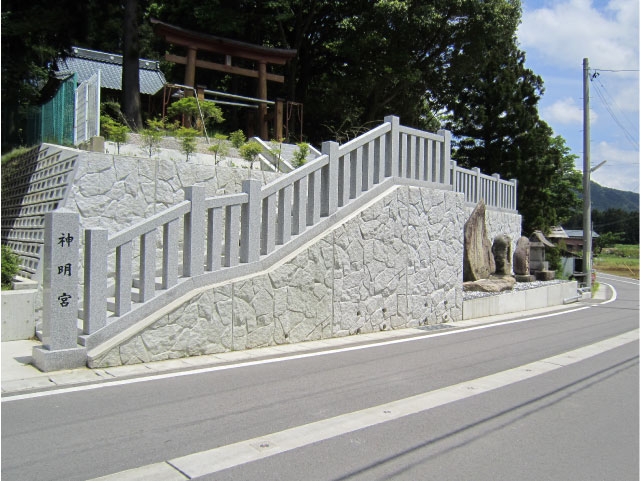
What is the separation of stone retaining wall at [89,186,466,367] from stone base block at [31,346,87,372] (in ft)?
0.42

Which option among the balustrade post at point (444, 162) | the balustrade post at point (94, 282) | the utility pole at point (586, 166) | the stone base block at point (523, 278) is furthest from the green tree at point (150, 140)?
the utility pole at point (586, 166)

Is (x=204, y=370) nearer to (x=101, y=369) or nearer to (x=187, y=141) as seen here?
(x=101, y=369)

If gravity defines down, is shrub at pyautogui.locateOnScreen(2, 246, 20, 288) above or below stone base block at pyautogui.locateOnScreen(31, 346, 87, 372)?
above

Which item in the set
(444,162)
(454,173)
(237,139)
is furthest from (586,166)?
(237,139)

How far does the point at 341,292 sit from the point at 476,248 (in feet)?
26.1

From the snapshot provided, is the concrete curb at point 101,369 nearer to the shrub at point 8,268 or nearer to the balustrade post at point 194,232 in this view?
the balustrade post at point 194,232

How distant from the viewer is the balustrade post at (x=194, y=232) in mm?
7031

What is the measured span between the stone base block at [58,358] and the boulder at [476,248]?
38.6 feet

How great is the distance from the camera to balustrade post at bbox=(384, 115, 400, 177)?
10406 millimetres

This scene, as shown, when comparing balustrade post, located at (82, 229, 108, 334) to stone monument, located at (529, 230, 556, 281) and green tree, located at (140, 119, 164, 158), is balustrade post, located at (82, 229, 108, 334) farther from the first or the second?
stone monument, located at (529, 230, 556, 281)

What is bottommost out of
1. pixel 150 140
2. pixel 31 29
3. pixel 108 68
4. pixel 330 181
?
pixel 330 181

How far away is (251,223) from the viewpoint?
25.4ft

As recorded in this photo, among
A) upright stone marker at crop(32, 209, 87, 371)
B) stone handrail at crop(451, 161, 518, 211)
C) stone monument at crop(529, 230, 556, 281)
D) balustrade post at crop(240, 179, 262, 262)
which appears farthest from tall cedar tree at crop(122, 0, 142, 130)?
stone monument at crop(529, 230, 556, 281)

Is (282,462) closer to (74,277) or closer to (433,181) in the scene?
(74,277)
